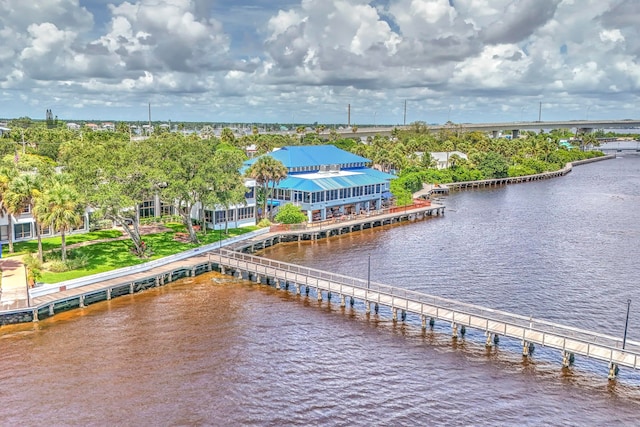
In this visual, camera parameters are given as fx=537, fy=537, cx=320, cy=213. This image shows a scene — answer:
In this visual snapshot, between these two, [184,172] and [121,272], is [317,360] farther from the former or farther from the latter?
[184,172]

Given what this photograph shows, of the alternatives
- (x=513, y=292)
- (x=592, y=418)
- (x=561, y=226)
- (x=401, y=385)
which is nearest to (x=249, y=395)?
(x=401, y=385)

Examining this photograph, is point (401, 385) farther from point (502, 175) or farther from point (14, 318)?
point (502, 175)

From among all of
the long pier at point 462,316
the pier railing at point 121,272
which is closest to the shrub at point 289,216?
the pier railing at point 121,272

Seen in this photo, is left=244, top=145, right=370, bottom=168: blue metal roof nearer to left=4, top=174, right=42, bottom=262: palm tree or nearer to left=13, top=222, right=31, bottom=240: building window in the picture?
left=13, top=222, right=31, bottom=240: building window

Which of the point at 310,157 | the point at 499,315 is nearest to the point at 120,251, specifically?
the point at 499,315

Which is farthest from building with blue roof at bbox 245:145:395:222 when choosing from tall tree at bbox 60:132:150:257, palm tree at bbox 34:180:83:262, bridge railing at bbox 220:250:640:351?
palm tree at bbox 34:180:83:262

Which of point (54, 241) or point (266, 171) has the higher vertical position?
point (266, 171)

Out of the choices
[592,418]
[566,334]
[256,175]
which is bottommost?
[592,418]
